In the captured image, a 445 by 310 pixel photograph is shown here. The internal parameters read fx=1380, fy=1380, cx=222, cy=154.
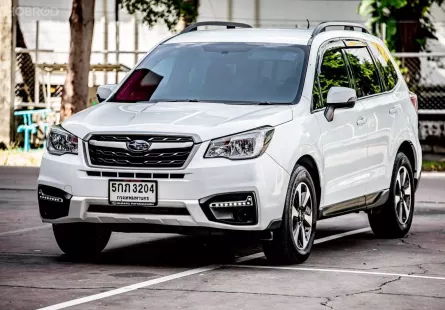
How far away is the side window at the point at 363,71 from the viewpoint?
12555mm

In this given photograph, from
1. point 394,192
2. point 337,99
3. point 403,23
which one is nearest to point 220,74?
point 337,99

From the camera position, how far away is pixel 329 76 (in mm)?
11953

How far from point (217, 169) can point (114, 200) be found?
82cm

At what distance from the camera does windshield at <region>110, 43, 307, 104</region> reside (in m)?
11.4

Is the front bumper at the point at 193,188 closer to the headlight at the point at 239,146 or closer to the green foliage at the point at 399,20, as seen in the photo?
the headlight at the point at 239,146

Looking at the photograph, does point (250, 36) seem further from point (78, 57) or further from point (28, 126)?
point (28, 126)

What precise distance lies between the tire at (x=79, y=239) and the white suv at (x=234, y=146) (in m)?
0.01

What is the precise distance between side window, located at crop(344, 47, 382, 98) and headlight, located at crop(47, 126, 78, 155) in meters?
3.00

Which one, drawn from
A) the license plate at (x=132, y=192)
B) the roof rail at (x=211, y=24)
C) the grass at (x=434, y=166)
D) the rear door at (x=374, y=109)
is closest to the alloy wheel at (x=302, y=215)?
the license plate at (x=132, y=192)

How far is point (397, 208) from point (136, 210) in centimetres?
365

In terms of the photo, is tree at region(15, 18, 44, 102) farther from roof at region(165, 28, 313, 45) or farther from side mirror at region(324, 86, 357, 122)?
side mirror at region(324, 86, 357, 122)

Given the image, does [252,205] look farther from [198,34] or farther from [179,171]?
[198,34]

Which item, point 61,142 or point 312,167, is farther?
point 312,167

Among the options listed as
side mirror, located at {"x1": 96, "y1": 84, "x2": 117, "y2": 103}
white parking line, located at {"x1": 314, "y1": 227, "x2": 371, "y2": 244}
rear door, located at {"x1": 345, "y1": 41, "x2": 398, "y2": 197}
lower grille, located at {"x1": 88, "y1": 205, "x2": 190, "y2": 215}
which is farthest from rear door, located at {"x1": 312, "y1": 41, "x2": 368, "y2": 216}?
side mirror, located at {"x1": 96, "y1": 84, "x2": 117, "y2": 103}
